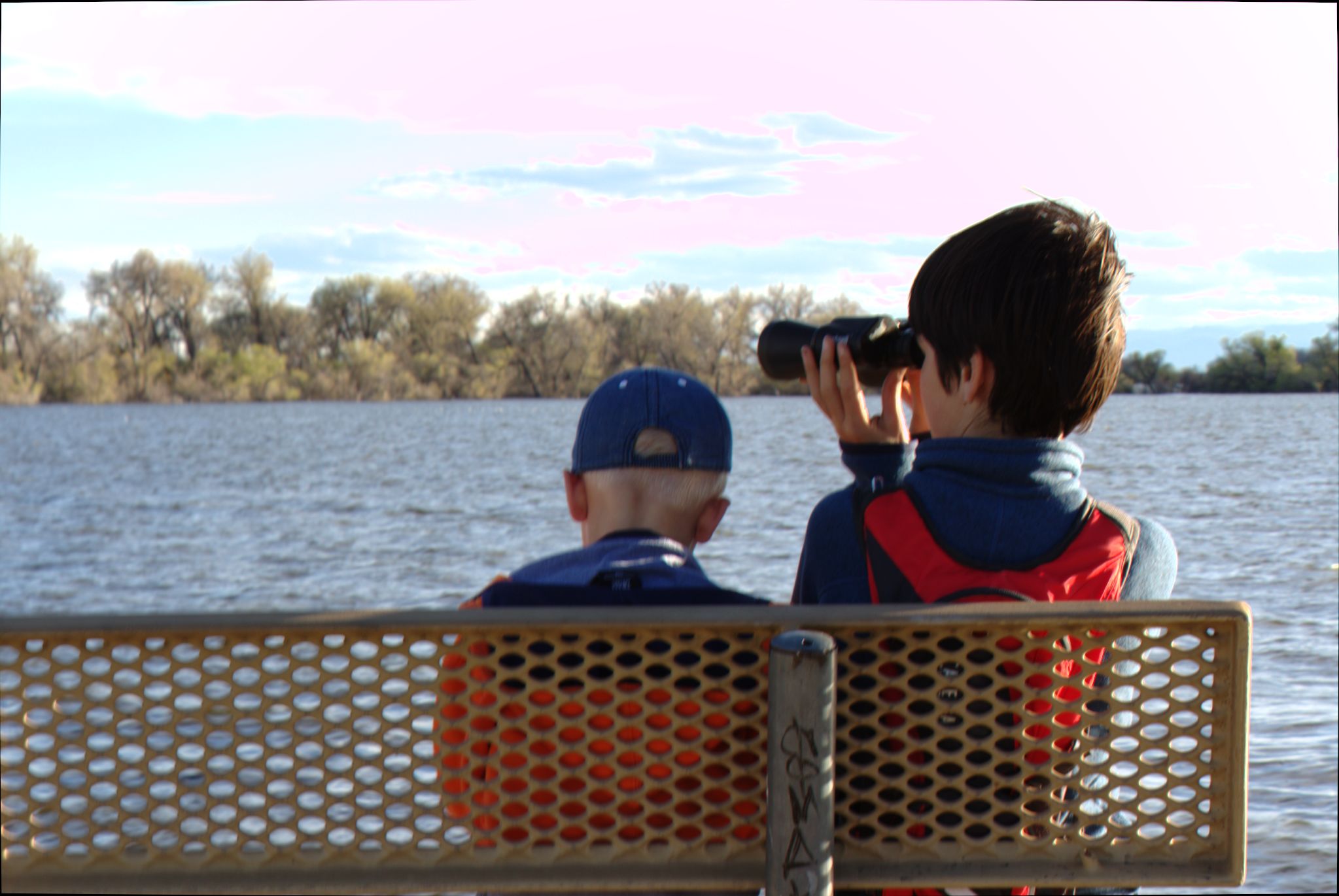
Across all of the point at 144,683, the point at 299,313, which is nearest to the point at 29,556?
the point at 144,683

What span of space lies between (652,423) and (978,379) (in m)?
0.48

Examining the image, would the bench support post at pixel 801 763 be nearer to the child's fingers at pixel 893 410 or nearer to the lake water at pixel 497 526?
the child's fingers at pixel 893 410

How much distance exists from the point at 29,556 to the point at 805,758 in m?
17.5

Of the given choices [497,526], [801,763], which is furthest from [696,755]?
[497,526]

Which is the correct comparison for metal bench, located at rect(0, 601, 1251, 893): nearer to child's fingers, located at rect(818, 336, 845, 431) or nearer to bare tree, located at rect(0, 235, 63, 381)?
child's fingers, located at rect(818, 336, 845, 431)

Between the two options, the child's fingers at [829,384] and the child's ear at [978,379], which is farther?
the child's fingers at [829,384]

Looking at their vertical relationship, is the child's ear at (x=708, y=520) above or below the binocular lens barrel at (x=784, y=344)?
below

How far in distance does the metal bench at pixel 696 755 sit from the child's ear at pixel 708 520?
285 millimetres

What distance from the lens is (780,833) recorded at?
5.41 feet

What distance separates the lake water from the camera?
7016 mm

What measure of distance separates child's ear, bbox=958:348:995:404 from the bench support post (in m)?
0.46

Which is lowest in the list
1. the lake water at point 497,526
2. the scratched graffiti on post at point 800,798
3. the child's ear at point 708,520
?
the lake water at point 497,526

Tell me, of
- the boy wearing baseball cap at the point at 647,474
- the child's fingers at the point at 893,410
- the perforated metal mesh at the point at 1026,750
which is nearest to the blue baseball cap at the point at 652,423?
the boy wearing baseball cap at the point at 647,474

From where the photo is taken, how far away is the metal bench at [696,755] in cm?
162
